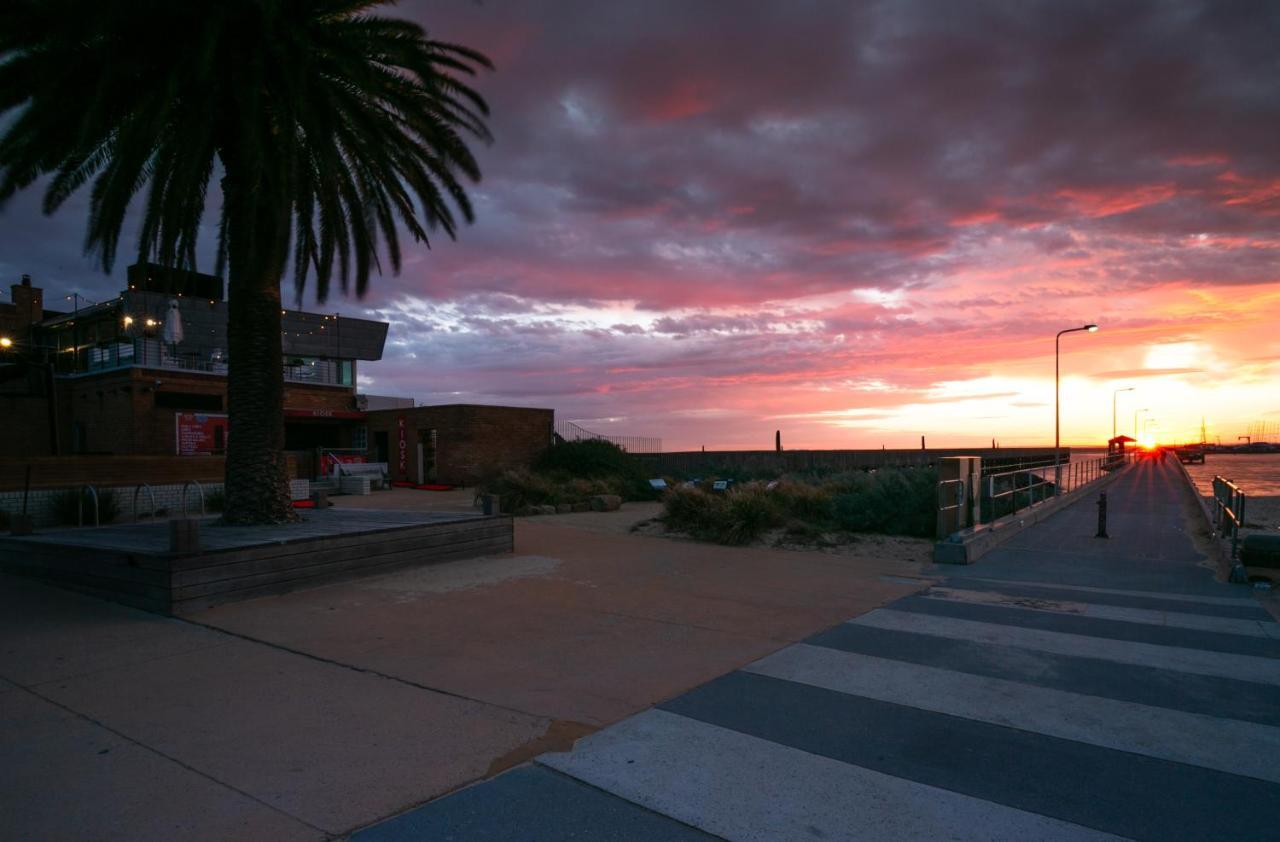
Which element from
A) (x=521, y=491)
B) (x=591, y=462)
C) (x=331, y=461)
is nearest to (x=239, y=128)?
(x=521, y=491)

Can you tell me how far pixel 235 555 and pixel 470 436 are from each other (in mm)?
22687

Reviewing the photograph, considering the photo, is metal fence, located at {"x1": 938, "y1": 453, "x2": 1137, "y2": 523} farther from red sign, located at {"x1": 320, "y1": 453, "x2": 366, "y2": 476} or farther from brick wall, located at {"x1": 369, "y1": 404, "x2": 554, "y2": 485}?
red sign, located at {"x1": 320, "y1": 453, "x2": 366, "y2": 476}

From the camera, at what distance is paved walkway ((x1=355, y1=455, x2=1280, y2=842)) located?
3.62 meters

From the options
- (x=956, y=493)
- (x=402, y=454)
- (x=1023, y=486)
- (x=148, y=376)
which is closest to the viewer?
(x=956, y=493)

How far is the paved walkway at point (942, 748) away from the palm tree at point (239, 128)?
851 centimetres

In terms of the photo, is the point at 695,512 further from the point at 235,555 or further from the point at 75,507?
the point at 75,507

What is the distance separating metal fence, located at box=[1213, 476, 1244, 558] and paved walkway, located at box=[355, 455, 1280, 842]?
10.4 feet


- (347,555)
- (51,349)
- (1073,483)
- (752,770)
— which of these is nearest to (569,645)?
(752,770)

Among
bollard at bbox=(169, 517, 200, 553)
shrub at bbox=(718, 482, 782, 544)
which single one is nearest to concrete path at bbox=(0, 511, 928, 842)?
bollard at bbox=(169, 517, 200, 553)

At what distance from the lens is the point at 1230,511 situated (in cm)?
1133

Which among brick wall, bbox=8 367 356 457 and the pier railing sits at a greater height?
brick wall, bbox=8 367 356 457

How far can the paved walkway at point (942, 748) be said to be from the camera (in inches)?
143

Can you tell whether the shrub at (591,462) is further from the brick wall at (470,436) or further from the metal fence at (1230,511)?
the metal fence at (1230,511)

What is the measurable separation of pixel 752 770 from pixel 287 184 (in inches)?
361
